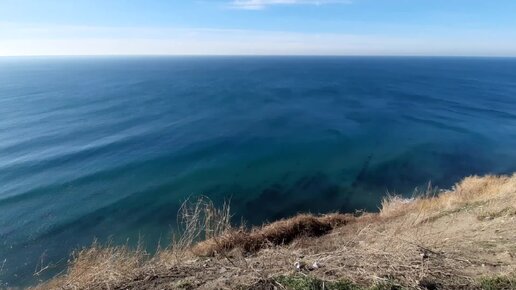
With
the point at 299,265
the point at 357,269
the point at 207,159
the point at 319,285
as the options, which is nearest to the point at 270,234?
the point at 299,265

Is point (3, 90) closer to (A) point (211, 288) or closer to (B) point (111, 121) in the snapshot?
(B) point (111, 121)

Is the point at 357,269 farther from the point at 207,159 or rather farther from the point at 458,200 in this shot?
the point at 207,159

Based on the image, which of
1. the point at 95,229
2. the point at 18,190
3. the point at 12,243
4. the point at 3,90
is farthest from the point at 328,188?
the point at 3,90

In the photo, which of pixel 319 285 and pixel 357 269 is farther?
pixel 357 269

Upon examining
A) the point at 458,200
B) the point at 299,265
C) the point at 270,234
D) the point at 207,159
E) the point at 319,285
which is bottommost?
the point at 207,159

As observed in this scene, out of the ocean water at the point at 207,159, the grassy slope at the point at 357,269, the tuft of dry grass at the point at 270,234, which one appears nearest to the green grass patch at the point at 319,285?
the grassy slope at the point at 357,269

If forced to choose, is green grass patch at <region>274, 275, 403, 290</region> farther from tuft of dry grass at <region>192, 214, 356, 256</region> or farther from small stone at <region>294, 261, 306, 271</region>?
tuft of dry grass at <region>192, 214, 356, 256</region>

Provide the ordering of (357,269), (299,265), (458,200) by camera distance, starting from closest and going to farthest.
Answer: (357,269), (299,265), (458,200)

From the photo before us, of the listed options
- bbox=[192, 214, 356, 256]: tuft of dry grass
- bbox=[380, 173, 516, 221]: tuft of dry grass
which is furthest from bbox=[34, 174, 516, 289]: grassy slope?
bbox=[380, 173, 516, 221]: tuft of dry grass
